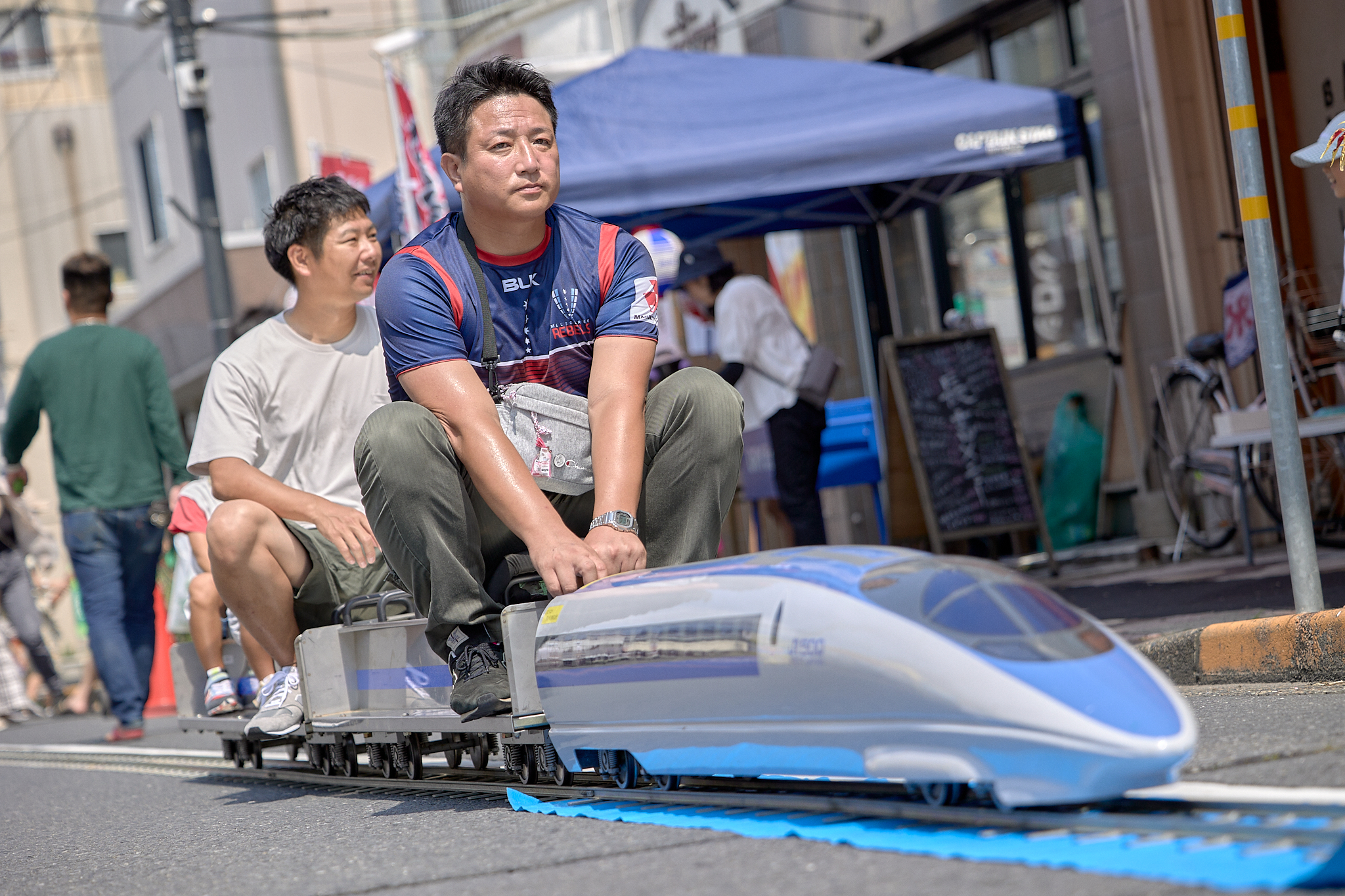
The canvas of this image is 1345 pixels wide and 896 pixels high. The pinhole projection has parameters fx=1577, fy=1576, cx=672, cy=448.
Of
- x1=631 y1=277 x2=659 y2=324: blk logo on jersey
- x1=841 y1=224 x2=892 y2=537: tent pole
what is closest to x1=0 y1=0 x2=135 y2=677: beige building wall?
x1=841 y1=224 x2=892 y2=537: tent pole

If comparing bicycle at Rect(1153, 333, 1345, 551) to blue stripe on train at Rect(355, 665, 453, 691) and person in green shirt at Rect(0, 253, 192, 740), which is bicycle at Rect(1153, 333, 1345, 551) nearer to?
blue stripe on train at Rect(355, 665, 453, 691)

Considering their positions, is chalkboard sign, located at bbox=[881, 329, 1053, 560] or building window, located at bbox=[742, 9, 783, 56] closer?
chalkboard sign, located at bbox=[881, 329, 1053, 560]

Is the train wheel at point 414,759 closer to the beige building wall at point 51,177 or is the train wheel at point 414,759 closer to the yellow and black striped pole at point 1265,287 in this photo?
the yellow and black striped pole at point 1265,287

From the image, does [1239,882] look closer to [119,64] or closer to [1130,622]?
[1130,622]

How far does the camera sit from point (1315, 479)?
303 inches

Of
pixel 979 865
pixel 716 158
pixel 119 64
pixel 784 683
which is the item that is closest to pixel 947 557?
pixel 784 683

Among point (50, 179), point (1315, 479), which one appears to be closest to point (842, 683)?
point (1315, 479)

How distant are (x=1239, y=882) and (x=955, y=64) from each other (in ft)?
32.6

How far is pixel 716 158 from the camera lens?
25.2 ft

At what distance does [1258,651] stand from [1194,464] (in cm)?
398

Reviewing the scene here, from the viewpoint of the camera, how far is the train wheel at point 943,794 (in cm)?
262

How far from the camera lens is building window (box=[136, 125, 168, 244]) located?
26656mm

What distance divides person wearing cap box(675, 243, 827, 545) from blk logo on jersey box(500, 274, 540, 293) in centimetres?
467

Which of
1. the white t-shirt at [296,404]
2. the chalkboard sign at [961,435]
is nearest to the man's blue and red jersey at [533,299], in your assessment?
the white t-shirt at [296,404]
